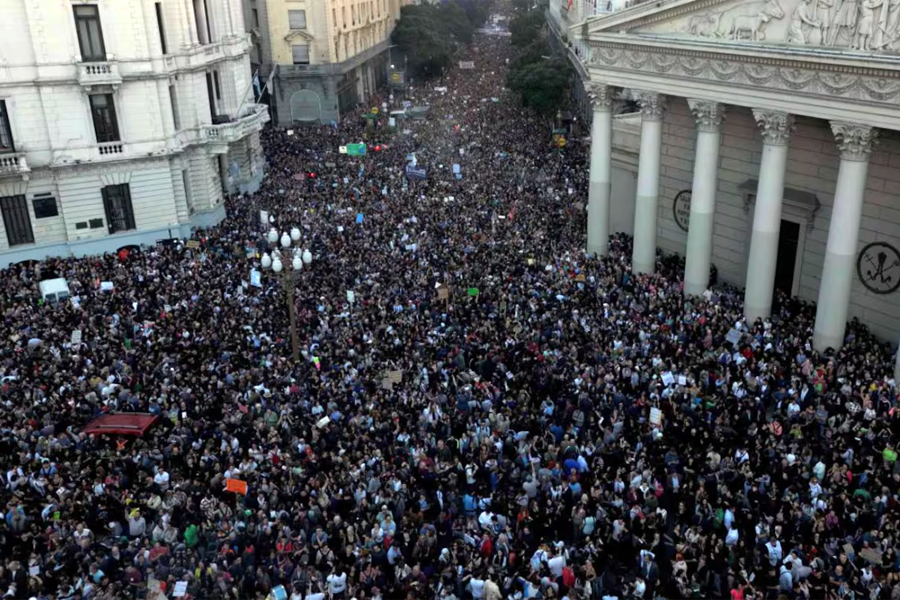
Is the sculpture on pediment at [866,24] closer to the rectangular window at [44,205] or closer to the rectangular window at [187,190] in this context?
the rectangular window at [187,190]

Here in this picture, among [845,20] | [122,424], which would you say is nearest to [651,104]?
[845,20]

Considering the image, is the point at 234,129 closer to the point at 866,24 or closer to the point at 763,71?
the point at 763,71

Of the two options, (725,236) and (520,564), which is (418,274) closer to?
(725,236)

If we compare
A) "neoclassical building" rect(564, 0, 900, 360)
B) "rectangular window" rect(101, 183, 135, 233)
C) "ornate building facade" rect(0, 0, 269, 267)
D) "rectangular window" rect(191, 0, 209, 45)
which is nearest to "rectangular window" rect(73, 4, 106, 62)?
"ornate building facade" rect(0, 0, 269, 267)

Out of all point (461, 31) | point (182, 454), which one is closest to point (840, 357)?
point (182, 454)

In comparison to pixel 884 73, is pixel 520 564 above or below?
below

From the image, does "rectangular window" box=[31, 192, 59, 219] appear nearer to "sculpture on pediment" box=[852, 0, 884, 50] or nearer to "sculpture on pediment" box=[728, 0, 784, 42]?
"sculpture on pediment" box=[728, 0, 784, 42]

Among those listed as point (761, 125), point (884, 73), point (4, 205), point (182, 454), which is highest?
point (884, 73)
